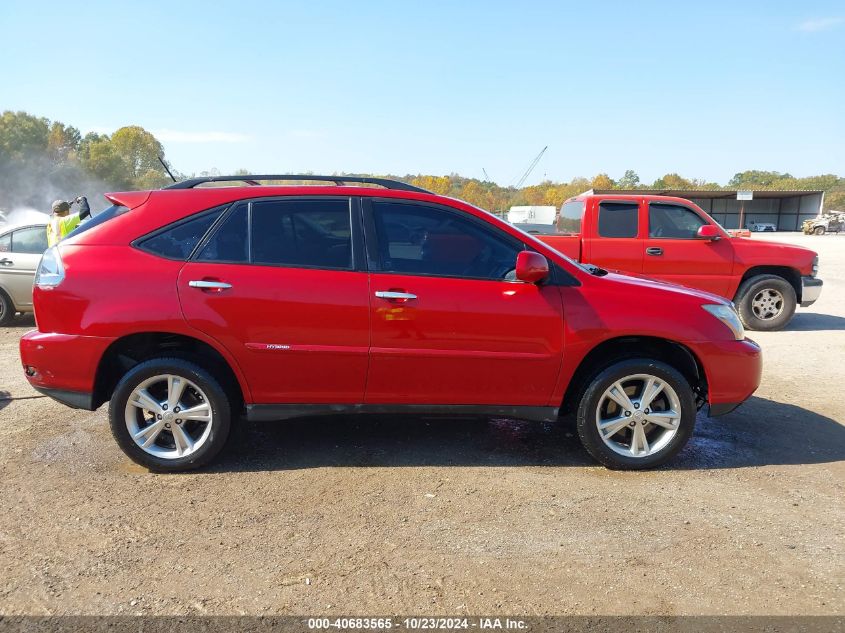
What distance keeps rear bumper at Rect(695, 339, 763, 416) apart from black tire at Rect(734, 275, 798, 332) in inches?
222

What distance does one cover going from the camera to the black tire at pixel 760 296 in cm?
924

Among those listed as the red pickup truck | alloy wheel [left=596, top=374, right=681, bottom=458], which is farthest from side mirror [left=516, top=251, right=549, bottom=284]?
the red pickup truck

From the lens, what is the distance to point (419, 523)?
3.40 meters

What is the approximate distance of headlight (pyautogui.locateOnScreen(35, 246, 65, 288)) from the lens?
3.84m

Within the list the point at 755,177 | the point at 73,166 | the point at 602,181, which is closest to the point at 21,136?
the point at 73,166

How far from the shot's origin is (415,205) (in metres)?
4.08

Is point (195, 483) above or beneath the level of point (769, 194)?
beneath

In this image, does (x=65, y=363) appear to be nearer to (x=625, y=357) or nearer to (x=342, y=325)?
(x=342, y=325)

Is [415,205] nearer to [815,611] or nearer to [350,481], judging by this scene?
[350,481]

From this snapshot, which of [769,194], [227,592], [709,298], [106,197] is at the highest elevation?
[769,194]

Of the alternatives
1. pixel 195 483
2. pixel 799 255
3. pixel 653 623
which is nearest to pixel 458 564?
pixel 653 623

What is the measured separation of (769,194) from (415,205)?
202 ft

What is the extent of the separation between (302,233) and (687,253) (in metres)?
6.84

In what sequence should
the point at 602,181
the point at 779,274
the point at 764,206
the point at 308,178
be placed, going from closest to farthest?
the point at 308,178 → the point at 779,274 → the point at 764,206 → the point at 602,181
